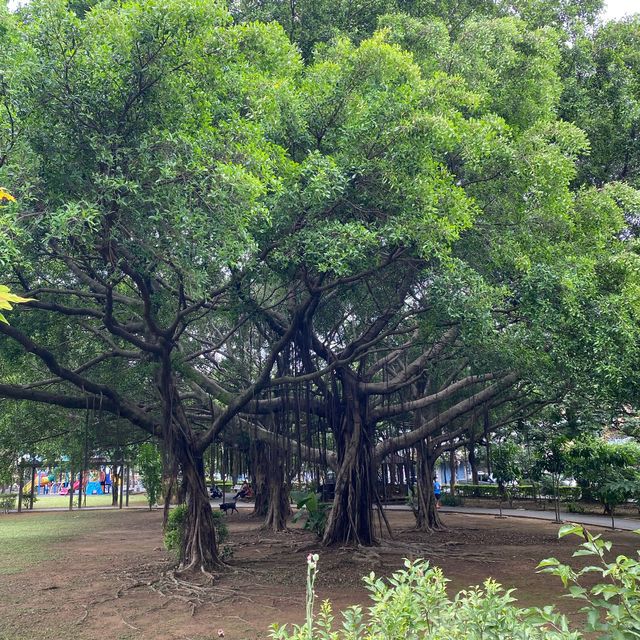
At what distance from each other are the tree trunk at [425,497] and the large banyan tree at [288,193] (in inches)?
193

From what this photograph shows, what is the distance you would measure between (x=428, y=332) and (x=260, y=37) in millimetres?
3949

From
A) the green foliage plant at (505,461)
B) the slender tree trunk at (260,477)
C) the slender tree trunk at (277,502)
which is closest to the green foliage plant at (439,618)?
the slender tree trunk at (277,502)

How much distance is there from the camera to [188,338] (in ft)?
39.5

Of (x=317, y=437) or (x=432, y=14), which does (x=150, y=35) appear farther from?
(x=317, y=437)

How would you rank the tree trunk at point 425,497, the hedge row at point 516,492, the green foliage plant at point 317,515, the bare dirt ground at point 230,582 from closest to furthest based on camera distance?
the bare dirt ground at point 230,582 < the green foliage plant at point 317,515 < the tree trunk at point 425,497 < the hedge row at point 516,492

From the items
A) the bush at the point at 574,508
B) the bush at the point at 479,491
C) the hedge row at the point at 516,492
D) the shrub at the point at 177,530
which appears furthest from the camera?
the bush at the point at 479,491

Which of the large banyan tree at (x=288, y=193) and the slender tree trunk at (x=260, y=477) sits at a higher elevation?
the large banyan tree at (x=288, y=193)

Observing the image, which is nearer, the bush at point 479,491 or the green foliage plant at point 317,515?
the green foliage plant at point 317,515

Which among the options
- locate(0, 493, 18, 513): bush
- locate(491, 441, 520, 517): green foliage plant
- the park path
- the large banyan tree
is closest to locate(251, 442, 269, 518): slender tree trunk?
the park path

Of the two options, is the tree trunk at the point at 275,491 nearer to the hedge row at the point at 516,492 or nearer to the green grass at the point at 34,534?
the green grass at the point at 34,534

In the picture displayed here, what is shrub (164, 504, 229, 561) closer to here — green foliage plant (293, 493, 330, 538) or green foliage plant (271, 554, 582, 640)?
green foliage plant (293, 493, 330, 538)

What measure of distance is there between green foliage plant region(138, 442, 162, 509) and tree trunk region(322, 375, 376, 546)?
35.2 ft

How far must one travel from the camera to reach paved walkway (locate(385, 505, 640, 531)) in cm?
1483

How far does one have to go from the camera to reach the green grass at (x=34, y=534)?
35.9 ft
